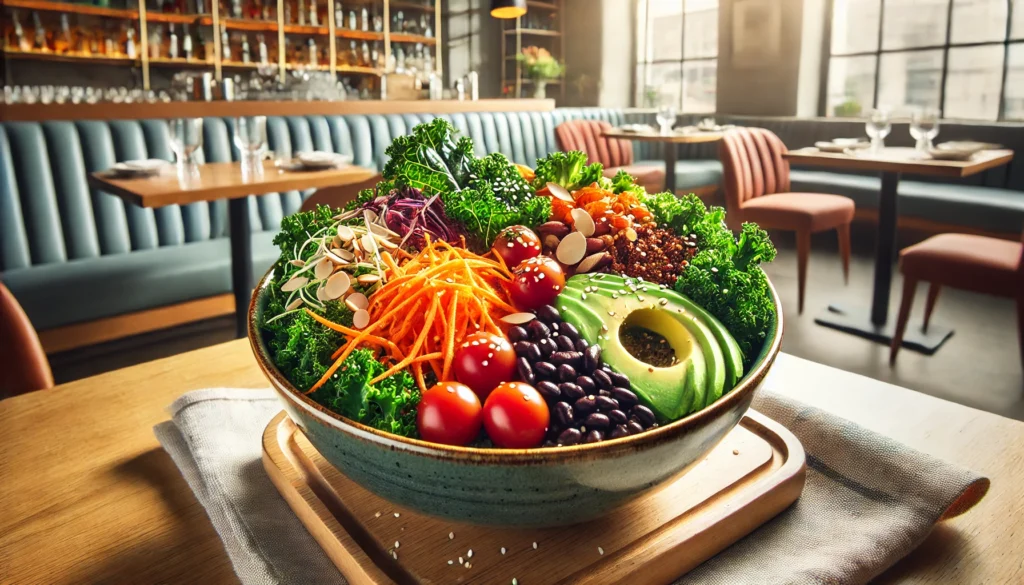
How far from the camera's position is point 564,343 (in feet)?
1.98

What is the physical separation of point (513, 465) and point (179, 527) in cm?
38

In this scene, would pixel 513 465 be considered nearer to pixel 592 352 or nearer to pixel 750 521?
pixel 592 352

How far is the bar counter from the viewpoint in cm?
343

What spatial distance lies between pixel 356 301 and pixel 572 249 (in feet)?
0.72

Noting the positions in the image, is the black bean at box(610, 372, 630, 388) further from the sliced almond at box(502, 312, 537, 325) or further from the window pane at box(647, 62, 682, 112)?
the window pane at box(647, 62, 682, 112)

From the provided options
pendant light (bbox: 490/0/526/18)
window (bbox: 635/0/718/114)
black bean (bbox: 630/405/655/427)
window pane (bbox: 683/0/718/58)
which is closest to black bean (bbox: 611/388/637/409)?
black bean (bbox: 630/405/655/427)

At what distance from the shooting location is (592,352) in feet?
1.93

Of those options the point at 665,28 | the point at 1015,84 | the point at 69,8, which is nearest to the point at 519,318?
the point at 1015,84

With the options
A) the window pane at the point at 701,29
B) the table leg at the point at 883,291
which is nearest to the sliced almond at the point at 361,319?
the table leg at the point at 883,291

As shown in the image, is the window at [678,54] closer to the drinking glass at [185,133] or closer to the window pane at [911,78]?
the window pane at [911,78]

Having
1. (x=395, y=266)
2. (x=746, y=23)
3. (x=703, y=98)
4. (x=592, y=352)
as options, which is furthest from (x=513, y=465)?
(x=703, y=98)

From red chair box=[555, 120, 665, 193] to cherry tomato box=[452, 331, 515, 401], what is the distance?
522 centimetres

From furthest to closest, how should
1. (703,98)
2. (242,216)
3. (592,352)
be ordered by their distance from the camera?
(703,98) → (242,216) → (592,352)

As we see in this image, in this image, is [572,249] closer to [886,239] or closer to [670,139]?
[886,239]
